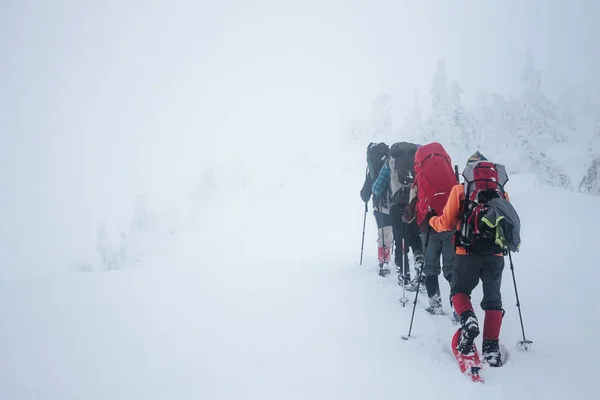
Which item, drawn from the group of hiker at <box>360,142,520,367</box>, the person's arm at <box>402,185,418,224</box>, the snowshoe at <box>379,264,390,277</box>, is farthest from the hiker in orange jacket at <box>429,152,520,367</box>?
the snowshoe at <box>379,264,390,277</box>

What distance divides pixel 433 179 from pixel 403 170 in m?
1.03

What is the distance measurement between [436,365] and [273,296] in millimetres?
3170

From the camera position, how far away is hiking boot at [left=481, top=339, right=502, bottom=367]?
390 centimetres

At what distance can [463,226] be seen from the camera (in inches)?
157

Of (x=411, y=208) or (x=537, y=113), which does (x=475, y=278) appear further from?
(x=537, y=113)

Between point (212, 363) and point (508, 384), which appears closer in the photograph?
point (508, 384)

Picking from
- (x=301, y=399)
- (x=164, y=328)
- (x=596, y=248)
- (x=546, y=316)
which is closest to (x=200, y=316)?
(x=164, y=328)

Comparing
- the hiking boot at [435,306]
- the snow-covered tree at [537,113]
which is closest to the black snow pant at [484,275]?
the hiking boot at [435,306]

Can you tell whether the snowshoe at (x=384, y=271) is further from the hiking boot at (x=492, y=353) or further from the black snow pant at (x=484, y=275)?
the hiking boot at (x=492, y=353)

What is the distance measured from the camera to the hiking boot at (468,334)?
3.79 meters

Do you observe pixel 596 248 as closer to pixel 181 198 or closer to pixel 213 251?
pixel 213 251

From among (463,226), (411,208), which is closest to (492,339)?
(463,226)

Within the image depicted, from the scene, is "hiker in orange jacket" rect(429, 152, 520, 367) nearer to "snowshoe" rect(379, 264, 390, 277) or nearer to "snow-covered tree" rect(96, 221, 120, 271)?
"snowshoe" rect(379, 264, 390, 277)

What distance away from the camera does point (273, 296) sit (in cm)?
621
